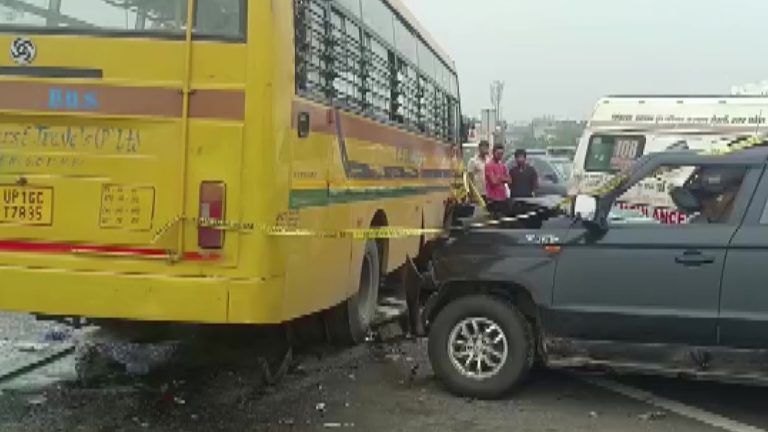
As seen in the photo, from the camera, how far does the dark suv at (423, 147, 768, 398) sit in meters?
6.17

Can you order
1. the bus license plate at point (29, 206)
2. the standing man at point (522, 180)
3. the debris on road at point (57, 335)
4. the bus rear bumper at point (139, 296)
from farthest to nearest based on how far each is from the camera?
the standing man at point (522, 180), the debris on road at point (57, 335), the bus license plate at point (29, 206), the bus rear bumper at point (139, 296)

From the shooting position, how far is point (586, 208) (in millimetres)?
6824

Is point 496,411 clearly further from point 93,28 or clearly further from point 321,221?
point 93,28

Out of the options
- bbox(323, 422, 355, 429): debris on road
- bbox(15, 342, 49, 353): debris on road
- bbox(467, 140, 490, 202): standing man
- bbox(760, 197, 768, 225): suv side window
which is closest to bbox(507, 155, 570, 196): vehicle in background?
bbox(467, 140, 490, 202): standing man

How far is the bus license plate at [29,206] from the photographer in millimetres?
5570

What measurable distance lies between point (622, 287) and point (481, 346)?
43.1 inches

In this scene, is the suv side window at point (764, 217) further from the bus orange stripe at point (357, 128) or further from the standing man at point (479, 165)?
the standing man at point (479, 165)

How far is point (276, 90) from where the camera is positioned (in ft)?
17.9

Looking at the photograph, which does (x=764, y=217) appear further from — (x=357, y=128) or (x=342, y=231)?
(x=357, y=128)

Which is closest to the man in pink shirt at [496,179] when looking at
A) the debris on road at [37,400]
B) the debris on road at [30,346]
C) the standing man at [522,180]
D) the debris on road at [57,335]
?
the standing man at [522,180]

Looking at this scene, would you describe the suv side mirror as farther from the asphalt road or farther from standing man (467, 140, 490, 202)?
standing man (467, 140, 490, 202)

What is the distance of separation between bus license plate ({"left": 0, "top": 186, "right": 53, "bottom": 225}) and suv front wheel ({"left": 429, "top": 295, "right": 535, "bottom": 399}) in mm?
2865

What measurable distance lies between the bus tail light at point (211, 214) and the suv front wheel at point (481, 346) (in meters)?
2.11

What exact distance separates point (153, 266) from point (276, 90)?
4.09 ft
